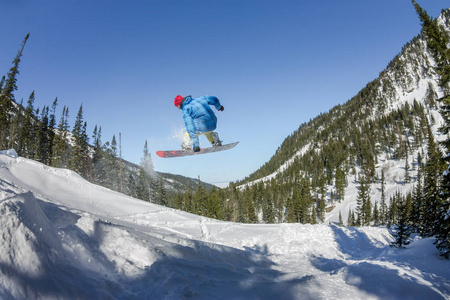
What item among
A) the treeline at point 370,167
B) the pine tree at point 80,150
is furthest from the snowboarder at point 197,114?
the pine tree at point 80,150

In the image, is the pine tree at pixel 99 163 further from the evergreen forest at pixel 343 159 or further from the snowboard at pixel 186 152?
the snowboard at pixel 186 152

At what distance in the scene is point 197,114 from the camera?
7660 mm

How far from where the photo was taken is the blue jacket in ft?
25.1

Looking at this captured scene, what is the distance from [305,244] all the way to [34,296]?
15.6 metres

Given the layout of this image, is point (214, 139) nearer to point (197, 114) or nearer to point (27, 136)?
point (197, 114)

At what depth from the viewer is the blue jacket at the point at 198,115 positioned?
766cm

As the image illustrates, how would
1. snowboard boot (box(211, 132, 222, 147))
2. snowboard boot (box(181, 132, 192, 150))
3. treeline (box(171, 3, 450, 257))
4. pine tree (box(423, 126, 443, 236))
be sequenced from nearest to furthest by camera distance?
snowboard boot (box(181, 132, 192, 150)), snowboard boot (box(211, 132, 222, 147)), treeline (box(171, 3, 450, 257)), pine tree (box(423, 126, 443, 236))

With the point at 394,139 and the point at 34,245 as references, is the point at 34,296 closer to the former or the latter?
the point at 34,245

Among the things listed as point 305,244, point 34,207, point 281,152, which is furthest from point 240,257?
point 281,152

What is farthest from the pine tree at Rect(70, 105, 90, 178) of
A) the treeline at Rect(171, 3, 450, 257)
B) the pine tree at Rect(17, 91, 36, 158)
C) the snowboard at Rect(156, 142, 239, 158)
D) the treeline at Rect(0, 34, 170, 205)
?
the snowboard at Rect(156, 142, 239, 158)

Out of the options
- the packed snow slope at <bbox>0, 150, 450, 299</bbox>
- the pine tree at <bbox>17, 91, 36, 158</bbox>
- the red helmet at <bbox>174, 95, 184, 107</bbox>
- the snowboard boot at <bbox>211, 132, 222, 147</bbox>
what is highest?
the pine tree at <bbox>17, 91, 36, 158</bbox>

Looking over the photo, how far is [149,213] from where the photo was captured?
620 inches

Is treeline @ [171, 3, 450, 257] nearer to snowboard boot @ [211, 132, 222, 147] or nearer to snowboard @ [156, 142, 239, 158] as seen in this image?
snowboard @ [156, 142, 239, 158]

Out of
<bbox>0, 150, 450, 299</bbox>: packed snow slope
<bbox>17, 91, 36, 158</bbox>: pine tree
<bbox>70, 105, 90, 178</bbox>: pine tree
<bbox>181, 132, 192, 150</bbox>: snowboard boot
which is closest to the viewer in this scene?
<bbox>0, 150, 450, 299</bbox>: packed snow slope
